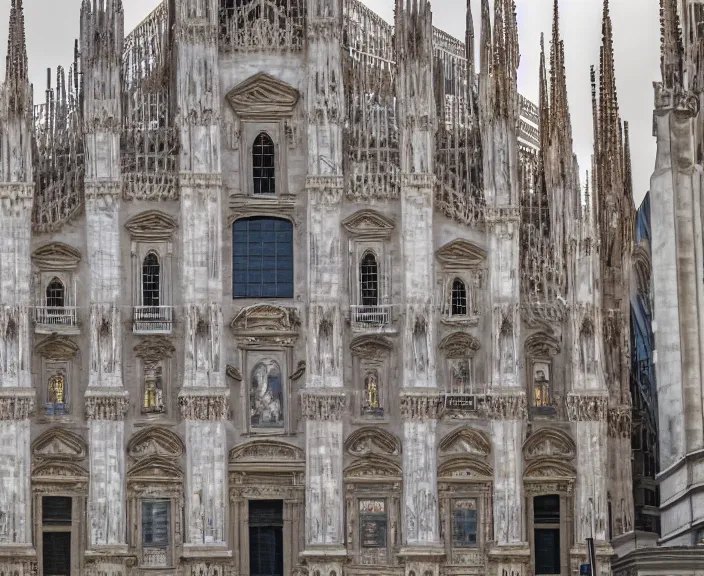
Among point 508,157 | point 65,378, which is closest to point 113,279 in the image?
point 65,378

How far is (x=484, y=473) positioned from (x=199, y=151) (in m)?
11.9

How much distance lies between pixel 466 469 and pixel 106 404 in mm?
10066

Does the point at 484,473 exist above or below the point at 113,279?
below

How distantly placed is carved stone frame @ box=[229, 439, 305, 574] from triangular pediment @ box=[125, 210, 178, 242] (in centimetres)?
632

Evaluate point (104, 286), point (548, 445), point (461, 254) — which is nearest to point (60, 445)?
point (104, 286)

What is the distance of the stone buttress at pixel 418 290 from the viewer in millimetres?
63875

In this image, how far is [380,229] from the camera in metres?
65.4

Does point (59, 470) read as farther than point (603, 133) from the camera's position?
No

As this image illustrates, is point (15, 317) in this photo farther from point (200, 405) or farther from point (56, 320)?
point (200, 405)

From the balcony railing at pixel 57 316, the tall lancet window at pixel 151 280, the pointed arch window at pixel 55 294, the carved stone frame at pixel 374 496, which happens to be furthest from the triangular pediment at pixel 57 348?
the carved stone frame at pixel 374 496

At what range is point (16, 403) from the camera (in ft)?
208

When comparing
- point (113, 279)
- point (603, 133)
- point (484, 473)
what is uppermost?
point (603, 133)

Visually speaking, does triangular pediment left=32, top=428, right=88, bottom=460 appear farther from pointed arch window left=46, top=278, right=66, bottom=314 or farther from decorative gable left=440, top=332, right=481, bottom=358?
decorative gable left=440, top=332, right=481, bottom=358

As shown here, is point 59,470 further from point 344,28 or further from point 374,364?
point 344,28
